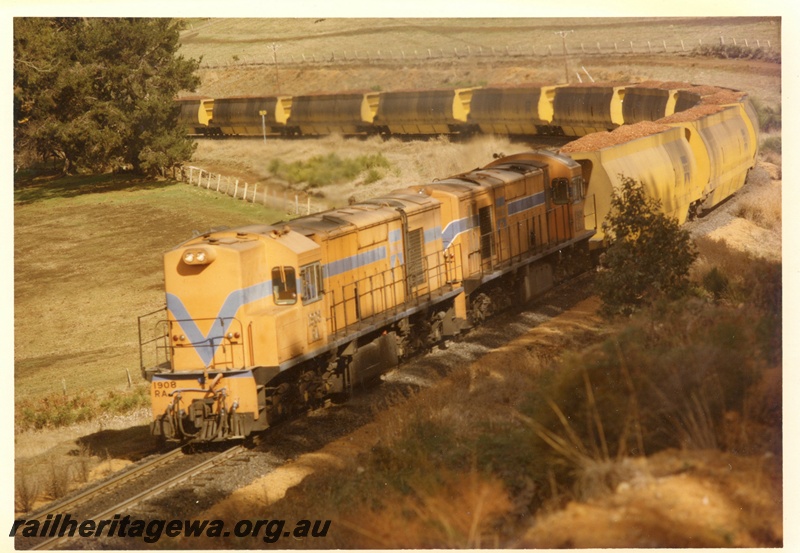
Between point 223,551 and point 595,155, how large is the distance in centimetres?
1616

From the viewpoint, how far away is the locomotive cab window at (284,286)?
15805mm

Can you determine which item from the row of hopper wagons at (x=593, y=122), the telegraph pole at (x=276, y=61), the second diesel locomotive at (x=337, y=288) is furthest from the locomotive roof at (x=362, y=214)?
the telegraph pole at (x=276, y=61)

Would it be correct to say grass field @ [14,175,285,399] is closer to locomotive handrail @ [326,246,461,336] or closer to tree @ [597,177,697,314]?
locomotive handrail @ [326,246,461,336]

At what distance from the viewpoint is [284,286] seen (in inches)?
626

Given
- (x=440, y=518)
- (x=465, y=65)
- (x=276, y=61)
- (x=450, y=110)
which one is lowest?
(x=440, y=518)

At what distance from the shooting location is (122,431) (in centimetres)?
1856

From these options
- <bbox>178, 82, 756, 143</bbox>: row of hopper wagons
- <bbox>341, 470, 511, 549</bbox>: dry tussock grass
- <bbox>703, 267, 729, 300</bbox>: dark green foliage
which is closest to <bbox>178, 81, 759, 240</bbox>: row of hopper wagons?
<bbox>178, 82, 756, 143</bbox>: row of hopper wagons

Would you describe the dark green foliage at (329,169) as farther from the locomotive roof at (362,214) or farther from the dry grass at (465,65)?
the locomotive roof at (362,214)

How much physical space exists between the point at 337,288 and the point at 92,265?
16687 millimetres

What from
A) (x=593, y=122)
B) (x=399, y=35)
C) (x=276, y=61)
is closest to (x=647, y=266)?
(x=399, y=35)

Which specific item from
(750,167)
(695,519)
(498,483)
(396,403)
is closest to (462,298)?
(396,403)

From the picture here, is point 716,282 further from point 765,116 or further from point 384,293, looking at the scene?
point 765,116

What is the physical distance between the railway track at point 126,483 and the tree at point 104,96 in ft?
49.0

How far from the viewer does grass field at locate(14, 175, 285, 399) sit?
24.2 meters
